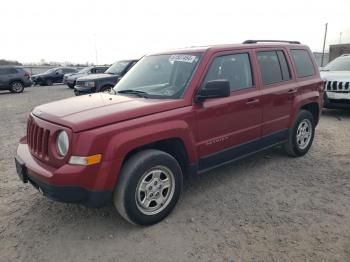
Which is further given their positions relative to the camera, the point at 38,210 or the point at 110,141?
the point at 38,210

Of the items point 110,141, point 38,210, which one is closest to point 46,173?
point 110,141

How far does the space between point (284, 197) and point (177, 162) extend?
1444 millimetres

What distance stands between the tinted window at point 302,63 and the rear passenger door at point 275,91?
26cm

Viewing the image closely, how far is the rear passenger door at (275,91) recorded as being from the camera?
4590 mm

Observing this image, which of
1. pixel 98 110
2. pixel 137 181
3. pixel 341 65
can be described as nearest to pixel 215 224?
pixel 137 181

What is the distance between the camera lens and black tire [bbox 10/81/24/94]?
2048 cm

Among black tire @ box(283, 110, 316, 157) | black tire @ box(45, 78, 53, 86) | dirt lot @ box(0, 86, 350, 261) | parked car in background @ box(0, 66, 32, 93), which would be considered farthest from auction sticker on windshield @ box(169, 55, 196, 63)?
black tire @ box(45, 78, 53, 86)

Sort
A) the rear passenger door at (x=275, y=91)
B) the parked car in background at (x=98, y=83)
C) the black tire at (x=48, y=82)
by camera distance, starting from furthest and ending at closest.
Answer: the black tire at (x=48, y=82) < the parked car in background at (x=98, y=83) < the rear passenger door at (x=275, y=91)

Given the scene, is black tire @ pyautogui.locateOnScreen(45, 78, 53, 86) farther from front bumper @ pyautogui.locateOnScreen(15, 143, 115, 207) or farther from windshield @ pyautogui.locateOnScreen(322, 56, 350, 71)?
front bumper @ pyautogui.locateOnScreen(15, 143, 115, 207)

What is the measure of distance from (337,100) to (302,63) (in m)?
3.84

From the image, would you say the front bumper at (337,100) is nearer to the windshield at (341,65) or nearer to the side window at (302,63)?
the windshield at (341,65)

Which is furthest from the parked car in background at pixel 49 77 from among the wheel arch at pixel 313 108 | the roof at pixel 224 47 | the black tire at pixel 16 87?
the wheel arch at pixel 313 108

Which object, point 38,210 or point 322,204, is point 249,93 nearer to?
point 322,204

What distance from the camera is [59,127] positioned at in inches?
122
